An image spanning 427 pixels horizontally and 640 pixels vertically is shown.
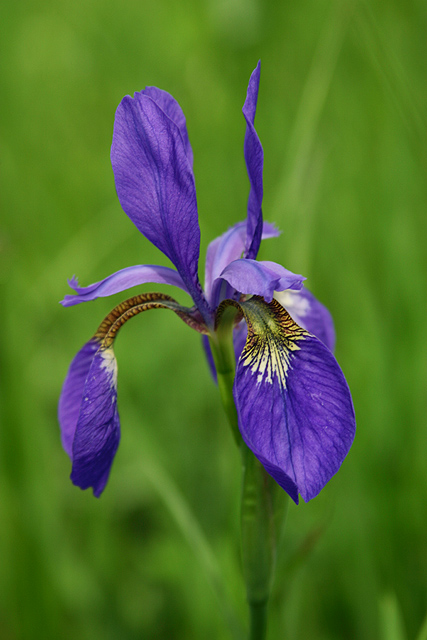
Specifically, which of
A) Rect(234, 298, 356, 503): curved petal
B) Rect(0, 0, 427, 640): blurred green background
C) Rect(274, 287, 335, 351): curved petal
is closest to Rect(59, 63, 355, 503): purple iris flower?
Rect(234, 298, 356, 503): curved petal

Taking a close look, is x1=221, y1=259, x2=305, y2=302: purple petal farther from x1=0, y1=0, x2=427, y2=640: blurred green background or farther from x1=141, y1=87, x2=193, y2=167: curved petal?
x1=0, y1=0, x2=427, y2=640: blurred green background

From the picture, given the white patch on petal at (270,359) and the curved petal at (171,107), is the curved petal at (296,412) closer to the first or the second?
the white patch on petal at (270,359)

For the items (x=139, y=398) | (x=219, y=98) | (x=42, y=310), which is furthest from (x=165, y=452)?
(x=219, y=98)

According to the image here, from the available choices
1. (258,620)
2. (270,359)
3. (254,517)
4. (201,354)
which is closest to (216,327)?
(270,359)

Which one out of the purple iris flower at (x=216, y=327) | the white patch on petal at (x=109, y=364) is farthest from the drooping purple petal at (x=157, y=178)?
the white patch on petal at (x=109, y=364)

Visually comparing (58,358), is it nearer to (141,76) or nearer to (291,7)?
(141,76)

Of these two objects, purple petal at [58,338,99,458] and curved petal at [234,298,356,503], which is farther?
purple petal at [58,338,99,458]
